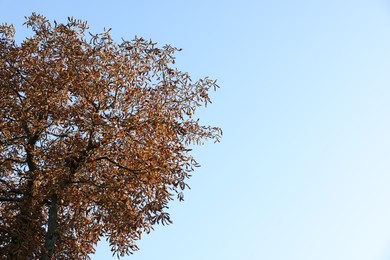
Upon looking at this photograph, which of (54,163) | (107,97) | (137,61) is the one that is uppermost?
(137,61)

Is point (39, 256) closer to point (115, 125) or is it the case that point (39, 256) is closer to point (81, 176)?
point (81, 176)

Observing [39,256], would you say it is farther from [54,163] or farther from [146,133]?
[146,133]

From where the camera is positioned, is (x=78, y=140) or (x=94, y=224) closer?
(x=78, y=140)

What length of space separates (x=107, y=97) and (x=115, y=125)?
1.26 meters

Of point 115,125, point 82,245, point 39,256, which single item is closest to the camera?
point 115,125

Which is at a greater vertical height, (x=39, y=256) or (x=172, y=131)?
(x=172, y=131)

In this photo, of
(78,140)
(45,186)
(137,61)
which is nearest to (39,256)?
(45,186)

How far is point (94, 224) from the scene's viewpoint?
2127 cm

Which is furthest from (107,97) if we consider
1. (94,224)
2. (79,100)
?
(94,224)

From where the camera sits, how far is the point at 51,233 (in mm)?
18734

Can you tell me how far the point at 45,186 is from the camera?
61.1 ft

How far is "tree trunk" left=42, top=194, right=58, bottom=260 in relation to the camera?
18506 mm

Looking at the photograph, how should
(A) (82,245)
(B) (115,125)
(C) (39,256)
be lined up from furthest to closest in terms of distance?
(A) (82,245)
(C) (39,256)
(B) (115,125)

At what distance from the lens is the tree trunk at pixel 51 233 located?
1851cm
